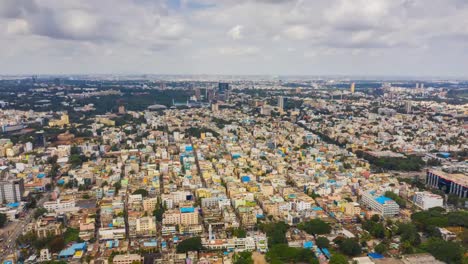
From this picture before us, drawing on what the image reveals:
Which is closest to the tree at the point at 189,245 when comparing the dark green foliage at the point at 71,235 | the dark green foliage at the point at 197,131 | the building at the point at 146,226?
the building at the point at 146,226

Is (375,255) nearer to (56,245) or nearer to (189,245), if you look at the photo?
(189,245)

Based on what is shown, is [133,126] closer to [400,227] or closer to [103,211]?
[103,211]

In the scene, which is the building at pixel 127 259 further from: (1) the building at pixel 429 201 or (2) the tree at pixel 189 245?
(1) the building at pixel 429 201

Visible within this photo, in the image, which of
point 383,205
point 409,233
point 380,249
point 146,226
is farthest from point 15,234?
point 383,205

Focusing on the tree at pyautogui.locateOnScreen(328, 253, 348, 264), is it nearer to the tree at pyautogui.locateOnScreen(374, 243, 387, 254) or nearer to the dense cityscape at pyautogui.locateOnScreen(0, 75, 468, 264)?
the dense cityscape at pyautogui.locateOnScreen(0, 75, 468, 264)

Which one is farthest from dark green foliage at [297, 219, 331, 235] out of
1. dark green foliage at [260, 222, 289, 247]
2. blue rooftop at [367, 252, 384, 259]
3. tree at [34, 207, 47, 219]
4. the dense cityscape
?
tree at [34, 207, 47, 219]

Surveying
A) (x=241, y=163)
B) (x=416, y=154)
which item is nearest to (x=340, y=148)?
(x=416, y=154)

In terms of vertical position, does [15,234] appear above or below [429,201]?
below
